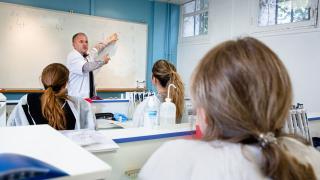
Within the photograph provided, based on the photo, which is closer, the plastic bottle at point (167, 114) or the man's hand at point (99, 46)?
the plastic bottle at point (167, 114)

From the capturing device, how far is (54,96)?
1.66 meters

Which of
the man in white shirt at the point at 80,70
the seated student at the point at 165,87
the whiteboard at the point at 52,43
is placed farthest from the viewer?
the whiteboard at the point at 52,43

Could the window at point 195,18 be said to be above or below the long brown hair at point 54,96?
above

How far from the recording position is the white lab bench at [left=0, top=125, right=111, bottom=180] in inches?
21.6

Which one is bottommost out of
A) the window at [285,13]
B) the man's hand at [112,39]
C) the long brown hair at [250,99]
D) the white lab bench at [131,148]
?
the white lab bench at [131,148]

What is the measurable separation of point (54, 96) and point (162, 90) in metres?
0.68

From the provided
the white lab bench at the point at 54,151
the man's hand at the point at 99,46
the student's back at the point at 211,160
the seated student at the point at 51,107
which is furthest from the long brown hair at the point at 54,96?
the man's hand at the point at 99,46

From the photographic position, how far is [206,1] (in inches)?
175

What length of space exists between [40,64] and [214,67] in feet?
12.0

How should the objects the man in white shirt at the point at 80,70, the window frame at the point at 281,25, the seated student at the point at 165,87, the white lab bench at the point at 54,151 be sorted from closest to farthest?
the white lab bench at the point at 54,151
the seated student at the point at 165,87
the window frame at the point at 281,25
the man in white shirt at the point at 80,70

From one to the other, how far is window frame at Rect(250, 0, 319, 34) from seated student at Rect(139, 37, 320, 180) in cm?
272

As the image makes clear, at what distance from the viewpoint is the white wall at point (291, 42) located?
298cm

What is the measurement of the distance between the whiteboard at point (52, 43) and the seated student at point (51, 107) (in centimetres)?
227

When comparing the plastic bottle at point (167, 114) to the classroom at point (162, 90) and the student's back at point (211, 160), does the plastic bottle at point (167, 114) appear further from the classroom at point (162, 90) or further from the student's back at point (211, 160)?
the student's back at point (211, 160)
